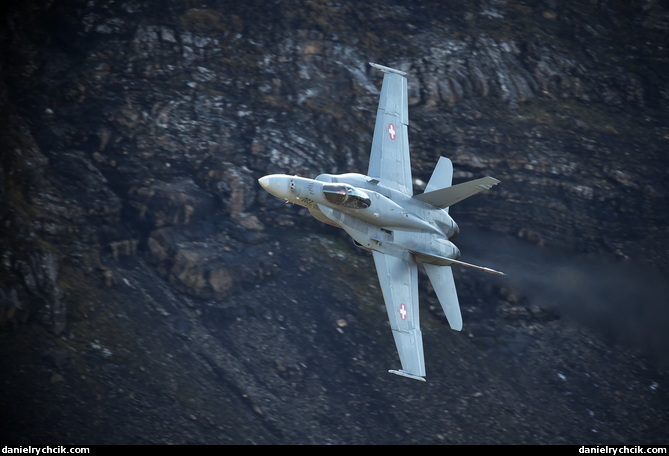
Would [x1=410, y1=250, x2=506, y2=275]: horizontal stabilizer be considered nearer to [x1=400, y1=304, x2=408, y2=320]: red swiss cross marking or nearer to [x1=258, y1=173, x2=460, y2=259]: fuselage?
[x1=258, y1=173, x2=460, y2=259]: fuselage

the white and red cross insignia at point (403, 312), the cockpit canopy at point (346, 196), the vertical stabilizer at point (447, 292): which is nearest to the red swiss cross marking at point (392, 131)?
the cockpit canopy at point (346, 196)

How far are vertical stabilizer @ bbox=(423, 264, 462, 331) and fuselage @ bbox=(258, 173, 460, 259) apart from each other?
779mm

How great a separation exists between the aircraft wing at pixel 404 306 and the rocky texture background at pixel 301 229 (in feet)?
9.45

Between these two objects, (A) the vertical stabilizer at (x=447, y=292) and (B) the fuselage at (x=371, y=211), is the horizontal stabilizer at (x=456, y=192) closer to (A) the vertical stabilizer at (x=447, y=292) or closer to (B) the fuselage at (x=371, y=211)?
(B) the fuselage at (x=371, y=211)

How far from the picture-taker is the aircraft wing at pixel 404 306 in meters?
31.0

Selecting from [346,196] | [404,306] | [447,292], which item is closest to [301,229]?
[346,196]

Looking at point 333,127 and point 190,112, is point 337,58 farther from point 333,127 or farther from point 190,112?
point 190,112

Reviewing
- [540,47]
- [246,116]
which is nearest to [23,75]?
[246,116]

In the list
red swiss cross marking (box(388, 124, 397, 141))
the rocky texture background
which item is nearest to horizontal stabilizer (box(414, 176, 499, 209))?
red swiss cross marking (box(388, 124, 397, 141))

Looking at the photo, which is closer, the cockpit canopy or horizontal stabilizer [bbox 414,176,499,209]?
A: the cockpit canopy

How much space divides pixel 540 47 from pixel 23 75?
2679 centimetres

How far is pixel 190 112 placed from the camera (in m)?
38.4

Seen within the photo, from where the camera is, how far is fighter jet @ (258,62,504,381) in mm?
30953

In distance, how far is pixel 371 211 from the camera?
104ft
